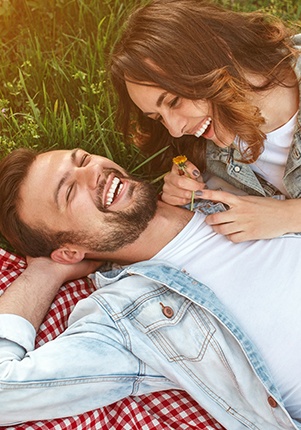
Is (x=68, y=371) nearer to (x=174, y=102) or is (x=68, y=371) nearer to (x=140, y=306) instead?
(x=140, y=306)

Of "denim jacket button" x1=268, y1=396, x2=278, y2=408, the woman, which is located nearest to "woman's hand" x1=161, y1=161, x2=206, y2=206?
the woman

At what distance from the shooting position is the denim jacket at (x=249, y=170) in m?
3.01

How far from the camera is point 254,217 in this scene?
116 inches

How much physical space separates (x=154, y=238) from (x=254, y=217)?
1.40 feet

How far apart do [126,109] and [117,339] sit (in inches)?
41.0

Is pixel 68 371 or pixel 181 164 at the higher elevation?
pixel 181 164

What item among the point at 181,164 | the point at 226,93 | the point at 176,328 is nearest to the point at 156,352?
the point at 176,328

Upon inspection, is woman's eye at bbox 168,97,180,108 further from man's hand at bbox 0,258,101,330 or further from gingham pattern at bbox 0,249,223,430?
gingham pattern at bbox 0,249,223,430

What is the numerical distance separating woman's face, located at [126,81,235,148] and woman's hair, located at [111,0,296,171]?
0.03m

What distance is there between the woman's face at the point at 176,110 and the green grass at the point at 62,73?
0.61 metres

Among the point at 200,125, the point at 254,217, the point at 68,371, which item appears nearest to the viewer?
the point at 68,371

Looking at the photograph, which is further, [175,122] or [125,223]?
[125,223]

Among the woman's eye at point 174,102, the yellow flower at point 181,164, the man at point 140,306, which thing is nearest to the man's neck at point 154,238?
the man at point 140,306

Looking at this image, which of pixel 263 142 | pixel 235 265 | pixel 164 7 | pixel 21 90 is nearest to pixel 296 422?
pixel 235 265
